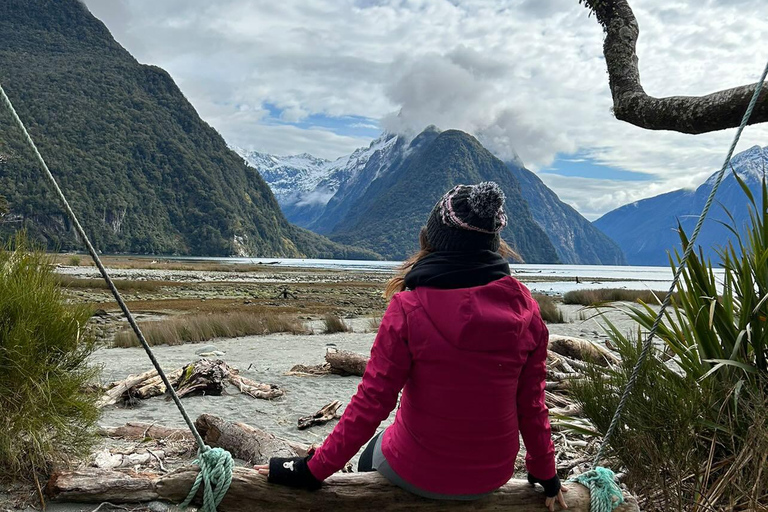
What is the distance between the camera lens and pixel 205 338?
12469 mm

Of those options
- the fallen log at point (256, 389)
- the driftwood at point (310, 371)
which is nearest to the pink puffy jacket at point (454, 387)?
the fallen log at point (256, 389)

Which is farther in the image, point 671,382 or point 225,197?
point 225,197

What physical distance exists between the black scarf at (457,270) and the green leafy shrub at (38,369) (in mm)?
2153

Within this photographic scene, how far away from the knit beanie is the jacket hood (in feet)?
0.57

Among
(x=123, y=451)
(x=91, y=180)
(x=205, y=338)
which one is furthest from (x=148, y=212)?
(x=123, y=451)

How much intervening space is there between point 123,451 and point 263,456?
36.4 inches

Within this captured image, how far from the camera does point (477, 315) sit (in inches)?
66.5

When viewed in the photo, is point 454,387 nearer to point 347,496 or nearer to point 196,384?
point 347,496

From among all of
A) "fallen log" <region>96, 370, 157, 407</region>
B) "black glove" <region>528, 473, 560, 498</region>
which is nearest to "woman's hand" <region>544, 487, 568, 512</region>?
"black glove" <region>528, 473, 560, 498</region>

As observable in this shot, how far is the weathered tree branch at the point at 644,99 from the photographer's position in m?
2.36

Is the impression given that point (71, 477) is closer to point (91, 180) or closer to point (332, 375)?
point (332, 375)

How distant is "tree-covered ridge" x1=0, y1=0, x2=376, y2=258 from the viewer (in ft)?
427

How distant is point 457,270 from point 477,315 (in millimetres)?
175

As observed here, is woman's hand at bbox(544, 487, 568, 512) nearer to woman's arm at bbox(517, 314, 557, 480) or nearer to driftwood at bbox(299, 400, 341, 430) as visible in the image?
woman's arm at bbox(517, 314, 557, 480)
